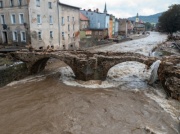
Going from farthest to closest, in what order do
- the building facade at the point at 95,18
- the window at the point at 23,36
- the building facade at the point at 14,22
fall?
1. the building facade at the point at 95,18
2. the window at the point at 23,36
3. the building facade at the point at 14,22

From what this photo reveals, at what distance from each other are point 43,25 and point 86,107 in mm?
19975

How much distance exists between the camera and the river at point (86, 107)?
32.5 feet

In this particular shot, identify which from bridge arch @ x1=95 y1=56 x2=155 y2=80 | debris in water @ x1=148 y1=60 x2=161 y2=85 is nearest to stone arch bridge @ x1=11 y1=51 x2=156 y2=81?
bridge arch @ x1=95 y1=56 x2=155 y2=80

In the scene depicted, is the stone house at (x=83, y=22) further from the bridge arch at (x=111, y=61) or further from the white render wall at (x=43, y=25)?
the bridge arch at (x=111, y=61)

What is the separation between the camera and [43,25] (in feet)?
92.1

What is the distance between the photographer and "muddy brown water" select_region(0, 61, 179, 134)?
9828mm

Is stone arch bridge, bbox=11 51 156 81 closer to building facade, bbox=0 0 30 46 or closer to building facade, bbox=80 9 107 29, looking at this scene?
building facade, bbox=0 0 30 46

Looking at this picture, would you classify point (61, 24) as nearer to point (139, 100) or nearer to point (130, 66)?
point (130, 66)

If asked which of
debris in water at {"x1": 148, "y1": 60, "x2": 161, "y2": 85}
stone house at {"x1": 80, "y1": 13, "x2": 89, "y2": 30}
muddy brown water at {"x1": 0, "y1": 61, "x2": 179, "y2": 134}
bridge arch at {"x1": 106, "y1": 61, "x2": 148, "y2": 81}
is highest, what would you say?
stone house at {"x1": 80, "y1": 13, "x2": 89, "y2": 30}

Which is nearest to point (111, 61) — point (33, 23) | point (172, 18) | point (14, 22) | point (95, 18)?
point (33, 23)

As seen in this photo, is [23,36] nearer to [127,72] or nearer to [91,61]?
[91,61]

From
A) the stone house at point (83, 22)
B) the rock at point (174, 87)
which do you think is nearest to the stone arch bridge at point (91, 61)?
the rock at point (174, 87)

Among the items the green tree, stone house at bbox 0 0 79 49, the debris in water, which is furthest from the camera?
the green tree

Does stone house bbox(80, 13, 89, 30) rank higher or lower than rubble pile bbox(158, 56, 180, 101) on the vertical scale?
higher
